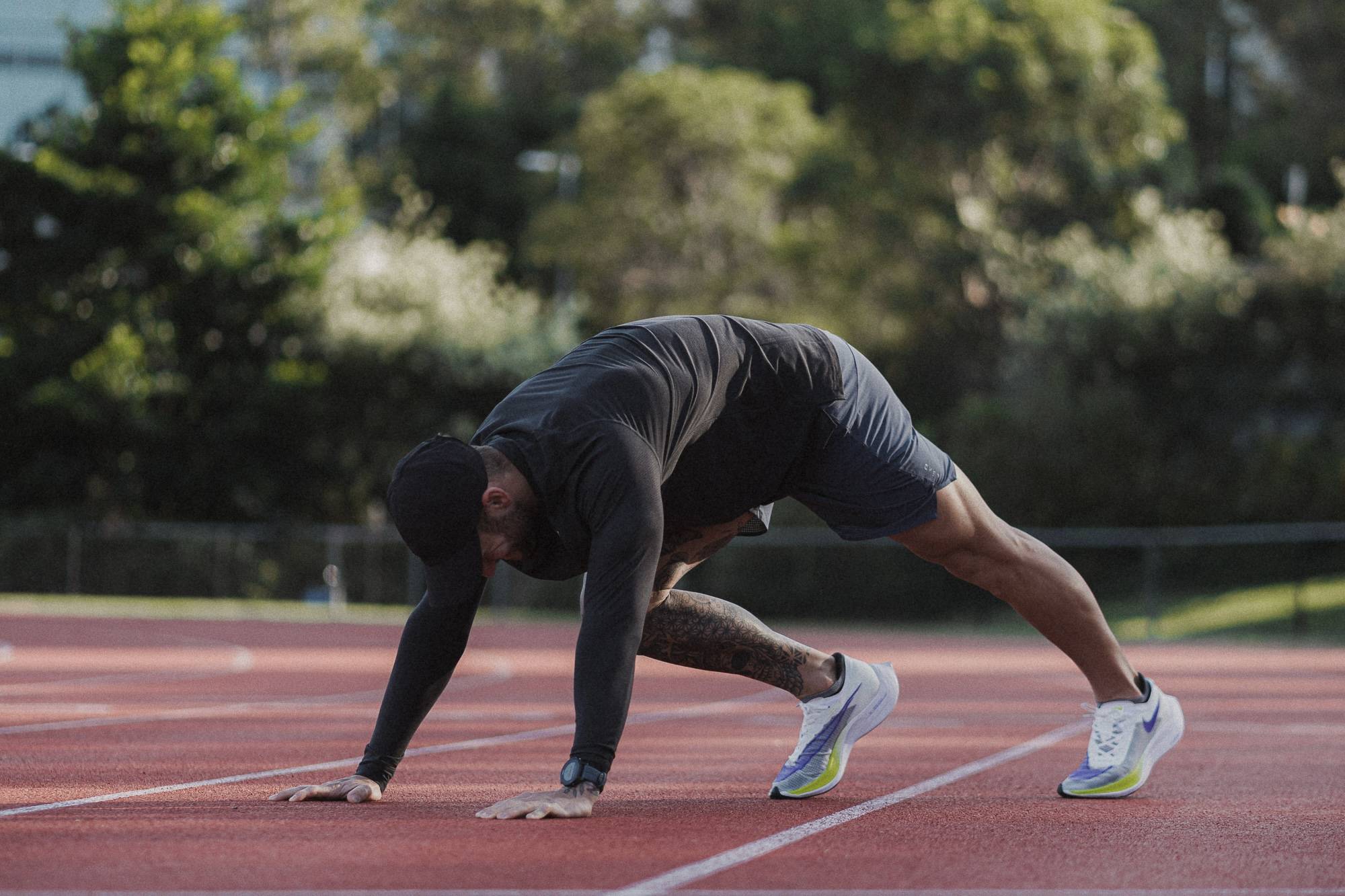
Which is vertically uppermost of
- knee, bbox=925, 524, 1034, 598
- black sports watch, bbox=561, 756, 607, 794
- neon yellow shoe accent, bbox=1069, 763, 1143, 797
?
knee, bbox=925, 524, 1034, 598

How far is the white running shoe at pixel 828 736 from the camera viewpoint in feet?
18.7

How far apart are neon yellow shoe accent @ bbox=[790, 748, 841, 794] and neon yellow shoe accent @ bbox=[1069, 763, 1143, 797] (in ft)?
2.37

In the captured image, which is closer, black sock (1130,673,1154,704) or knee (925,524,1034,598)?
knee (925,524,1034,598)

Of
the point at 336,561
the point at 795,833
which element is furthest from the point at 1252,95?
the point at 795,833

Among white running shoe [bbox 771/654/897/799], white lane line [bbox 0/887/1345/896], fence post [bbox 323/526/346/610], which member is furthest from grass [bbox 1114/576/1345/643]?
white lane line [bbox 0/887/1345/896]

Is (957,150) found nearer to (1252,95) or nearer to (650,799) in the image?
(1252,95)

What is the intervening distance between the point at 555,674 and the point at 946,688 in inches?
108

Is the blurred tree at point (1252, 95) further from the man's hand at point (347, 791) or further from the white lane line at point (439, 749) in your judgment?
the man's hand at point (347, 791)

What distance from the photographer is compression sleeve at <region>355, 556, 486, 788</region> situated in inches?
195

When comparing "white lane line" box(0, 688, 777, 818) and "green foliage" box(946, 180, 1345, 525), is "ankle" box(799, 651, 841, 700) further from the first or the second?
"green foliage" box(946, 180, 1345, 525)

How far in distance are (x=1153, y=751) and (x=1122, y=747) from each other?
13 cm

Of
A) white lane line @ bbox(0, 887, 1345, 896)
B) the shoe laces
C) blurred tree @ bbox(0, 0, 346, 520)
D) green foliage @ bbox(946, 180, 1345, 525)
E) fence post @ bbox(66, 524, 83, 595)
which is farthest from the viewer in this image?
A: blurred tree @ bbox(0, 0, 346, 520)

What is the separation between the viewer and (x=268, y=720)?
29.3ft

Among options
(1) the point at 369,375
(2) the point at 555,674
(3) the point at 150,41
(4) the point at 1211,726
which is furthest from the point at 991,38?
(4) the point at 1211,726
